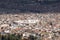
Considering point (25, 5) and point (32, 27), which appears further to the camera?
point (25, 5)

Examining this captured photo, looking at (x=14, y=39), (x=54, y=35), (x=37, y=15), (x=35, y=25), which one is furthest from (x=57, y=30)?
(x=37, y=15)

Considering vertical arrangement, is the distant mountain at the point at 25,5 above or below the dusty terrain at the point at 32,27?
below

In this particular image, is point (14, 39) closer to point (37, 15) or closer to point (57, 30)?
point (57, 30)

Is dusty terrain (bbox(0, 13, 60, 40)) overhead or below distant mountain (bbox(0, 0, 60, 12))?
overhead

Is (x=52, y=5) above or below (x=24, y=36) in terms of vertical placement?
below

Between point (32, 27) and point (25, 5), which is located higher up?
point (32, 27)

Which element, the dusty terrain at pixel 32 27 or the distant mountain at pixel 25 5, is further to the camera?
the distant mountain at pixel 25 5

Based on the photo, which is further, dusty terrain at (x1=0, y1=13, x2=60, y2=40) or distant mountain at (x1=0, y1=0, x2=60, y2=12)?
distant mountain at (x1=0, y1=0, x2=60, y2=12)

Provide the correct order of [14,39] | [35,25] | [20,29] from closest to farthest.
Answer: [14,39] < [20,29] < [35,25]
